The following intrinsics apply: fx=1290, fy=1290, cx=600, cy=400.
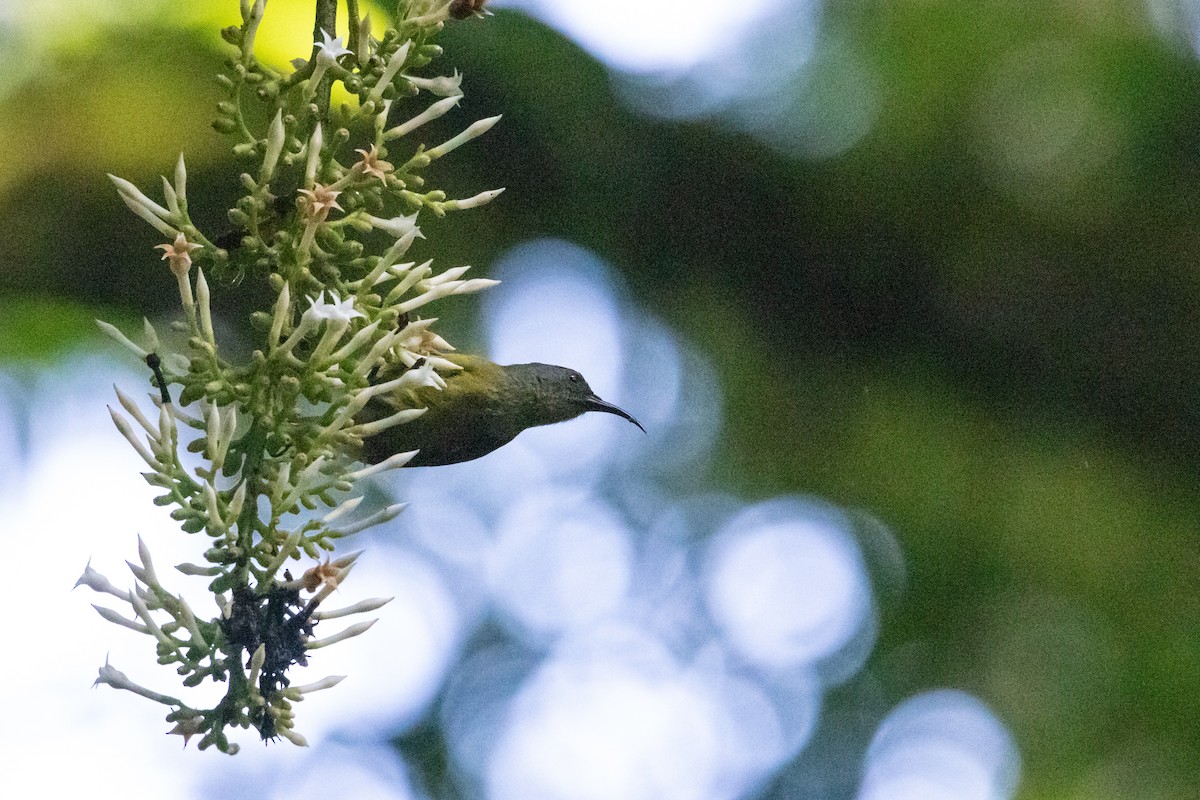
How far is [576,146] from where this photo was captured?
4719mm

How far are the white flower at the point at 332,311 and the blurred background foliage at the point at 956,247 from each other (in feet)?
8.82

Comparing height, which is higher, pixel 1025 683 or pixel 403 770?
pixel 1025 683

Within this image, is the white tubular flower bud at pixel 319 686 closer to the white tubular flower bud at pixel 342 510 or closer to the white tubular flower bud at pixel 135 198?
the white tubular flower bud at pixel 342 510

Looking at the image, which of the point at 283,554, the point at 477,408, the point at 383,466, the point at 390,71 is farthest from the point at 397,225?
the point at 477,408

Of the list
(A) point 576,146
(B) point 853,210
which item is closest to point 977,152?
(B) point 853,210

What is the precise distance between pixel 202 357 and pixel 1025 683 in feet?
17.5

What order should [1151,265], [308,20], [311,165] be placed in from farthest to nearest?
[1151,265] < [308,20] < [311,165]

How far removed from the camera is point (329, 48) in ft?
4.62

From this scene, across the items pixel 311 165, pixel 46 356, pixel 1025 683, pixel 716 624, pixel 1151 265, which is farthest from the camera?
pixel 716 624

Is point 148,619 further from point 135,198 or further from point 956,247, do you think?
point 956,247

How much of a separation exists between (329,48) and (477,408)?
1.08m

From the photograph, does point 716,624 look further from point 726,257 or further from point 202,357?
point 202,357

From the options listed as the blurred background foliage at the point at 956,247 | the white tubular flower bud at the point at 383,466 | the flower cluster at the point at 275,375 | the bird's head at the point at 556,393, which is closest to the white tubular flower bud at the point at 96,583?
the flower cluster at the point at 275,375

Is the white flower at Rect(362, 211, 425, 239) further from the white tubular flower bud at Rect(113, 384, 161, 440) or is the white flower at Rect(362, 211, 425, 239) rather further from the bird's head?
the bird's head
